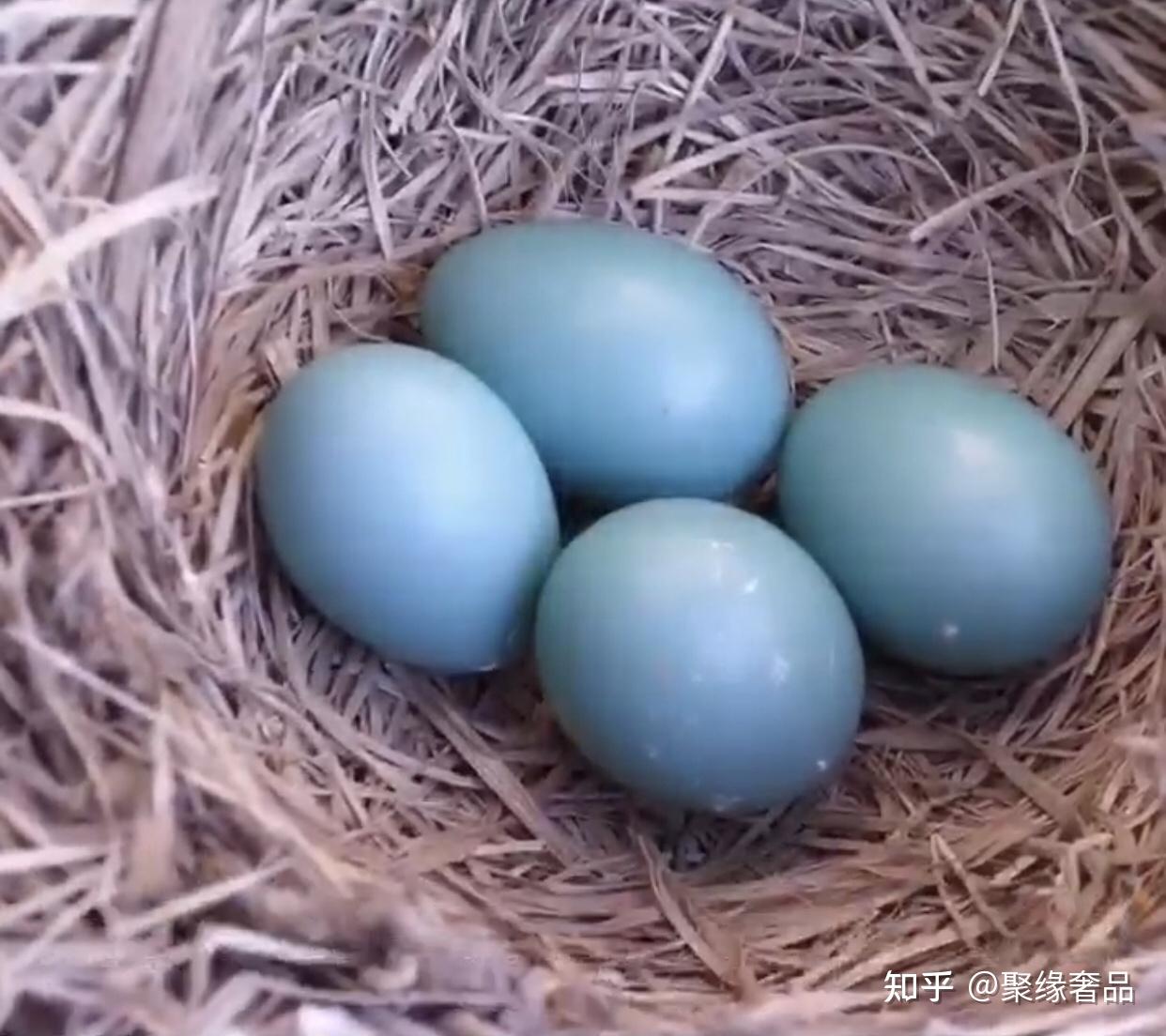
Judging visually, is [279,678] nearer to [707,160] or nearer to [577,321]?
[577,321]

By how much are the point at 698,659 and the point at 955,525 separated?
16cm

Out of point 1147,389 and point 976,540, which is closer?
point 976,540

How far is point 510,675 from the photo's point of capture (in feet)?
3.30

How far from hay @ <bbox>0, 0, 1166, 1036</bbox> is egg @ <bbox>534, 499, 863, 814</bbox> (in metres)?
0.07

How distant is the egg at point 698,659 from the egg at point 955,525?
0.04m

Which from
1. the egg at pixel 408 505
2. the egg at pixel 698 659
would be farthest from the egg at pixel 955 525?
the egg at pixel 408 505

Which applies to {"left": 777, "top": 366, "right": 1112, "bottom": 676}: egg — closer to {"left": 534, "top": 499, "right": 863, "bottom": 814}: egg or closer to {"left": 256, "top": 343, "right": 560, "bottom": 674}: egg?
{"left": 534, "top": 499, "right": 863, "bottom": 814}: egg

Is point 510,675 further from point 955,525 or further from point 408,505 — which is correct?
point 955,525

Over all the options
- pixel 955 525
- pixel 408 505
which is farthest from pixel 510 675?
pixel 955 525

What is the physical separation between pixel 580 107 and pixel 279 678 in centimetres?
39

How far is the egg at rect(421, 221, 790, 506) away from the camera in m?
0.97

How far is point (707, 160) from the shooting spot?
112cm

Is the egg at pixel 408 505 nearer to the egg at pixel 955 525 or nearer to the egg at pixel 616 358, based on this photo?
the egg at pixel 616 358

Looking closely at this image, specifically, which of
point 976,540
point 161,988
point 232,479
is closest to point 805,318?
point 976,540
